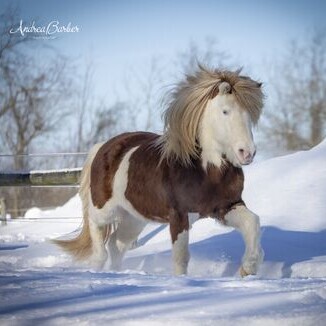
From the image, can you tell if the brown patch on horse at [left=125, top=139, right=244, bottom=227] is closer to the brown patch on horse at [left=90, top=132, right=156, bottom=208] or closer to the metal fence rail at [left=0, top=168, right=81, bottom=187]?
the brown patch on horse at [left=90, top=132, right=156, bottom=208]

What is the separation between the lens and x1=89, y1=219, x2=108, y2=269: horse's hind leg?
204 inches

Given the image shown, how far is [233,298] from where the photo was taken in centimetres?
228

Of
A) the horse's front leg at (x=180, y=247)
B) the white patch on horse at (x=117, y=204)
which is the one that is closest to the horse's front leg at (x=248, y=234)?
the horse's front leg at (x=180, y=247)

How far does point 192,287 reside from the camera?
2.52 meters

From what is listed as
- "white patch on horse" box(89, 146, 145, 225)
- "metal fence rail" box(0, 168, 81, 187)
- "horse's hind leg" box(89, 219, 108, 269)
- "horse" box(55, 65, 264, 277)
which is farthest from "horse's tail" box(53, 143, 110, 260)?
"metal fence rail" box(0, 168, 81, 187)

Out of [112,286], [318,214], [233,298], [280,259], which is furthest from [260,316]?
[318,214]

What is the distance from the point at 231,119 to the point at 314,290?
1.73 meters

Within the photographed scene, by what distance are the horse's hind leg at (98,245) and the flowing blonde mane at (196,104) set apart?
1.31 m

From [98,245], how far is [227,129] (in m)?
1.89

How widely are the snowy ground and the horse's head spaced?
80 centimetres

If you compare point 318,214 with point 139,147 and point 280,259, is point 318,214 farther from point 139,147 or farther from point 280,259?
point 139,147

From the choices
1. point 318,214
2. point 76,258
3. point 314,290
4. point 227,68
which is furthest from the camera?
point 318,214

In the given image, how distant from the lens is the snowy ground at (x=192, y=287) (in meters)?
2.04

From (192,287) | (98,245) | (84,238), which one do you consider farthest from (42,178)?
(192,287)
